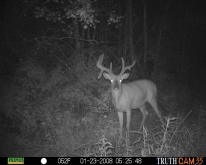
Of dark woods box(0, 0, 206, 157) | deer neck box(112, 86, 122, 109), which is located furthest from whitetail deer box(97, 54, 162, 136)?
dark woods box(0, 0, 206, 157)

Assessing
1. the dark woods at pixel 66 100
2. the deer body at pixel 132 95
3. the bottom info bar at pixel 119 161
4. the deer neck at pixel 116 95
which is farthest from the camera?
the deer body at pixel 132 95

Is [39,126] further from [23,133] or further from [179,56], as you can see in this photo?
[179,56]

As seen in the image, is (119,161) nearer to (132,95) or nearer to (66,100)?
(132,95)

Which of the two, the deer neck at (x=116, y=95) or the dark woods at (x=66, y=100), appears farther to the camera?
the deer neck at (x=116, y=95)

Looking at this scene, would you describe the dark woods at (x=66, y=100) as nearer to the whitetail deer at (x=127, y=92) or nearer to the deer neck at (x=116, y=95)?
the whitetail deer at (x=127, y=92)

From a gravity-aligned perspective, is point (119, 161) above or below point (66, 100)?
below

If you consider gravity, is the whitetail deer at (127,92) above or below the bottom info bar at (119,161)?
above

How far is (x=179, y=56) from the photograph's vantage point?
65.1ft

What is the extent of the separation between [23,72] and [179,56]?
52.7 ft

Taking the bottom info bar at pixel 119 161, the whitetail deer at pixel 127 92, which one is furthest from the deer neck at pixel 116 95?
the bottom info bar at pixel 119 161

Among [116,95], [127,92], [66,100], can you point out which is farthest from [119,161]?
[66,100]

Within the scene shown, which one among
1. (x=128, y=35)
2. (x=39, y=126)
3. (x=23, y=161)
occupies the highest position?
(x=128, y=35)

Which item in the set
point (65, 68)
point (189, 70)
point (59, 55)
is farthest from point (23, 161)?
point (189, 70)

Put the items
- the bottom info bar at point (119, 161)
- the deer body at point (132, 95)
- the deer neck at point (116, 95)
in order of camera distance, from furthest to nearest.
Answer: the deer body at point (132, 95), the deer neck at point (116, 95), the bottom info bar at point (119, 161)
